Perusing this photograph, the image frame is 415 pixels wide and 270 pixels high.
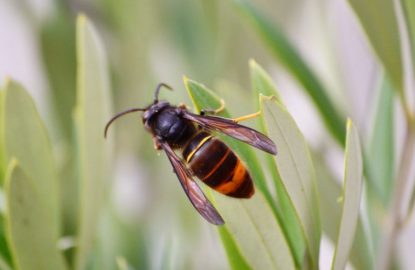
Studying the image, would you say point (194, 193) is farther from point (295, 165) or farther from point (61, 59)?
A: point (61, 59)

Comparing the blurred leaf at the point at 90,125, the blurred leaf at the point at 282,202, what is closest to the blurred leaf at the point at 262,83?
the blurred leaf at the point at 282,202

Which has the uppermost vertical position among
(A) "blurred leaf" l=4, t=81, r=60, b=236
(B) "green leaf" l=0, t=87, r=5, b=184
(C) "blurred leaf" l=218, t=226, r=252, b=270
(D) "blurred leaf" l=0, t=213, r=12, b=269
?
(B) "green leaf" l=0, t=87, r=5, b=184

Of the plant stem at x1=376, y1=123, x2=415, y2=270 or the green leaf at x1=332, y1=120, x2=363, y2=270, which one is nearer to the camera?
the green leaf at x1=332, y1=120, x2=363, y2=270

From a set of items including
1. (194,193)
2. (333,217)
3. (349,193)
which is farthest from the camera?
(333,217)

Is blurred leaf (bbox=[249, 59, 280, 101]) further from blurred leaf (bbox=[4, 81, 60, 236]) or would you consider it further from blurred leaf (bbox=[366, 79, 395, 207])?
blurred leaf (bbox=[366, 79, 395, 207])

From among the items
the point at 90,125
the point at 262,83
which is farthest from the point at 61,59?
the point at 262,83

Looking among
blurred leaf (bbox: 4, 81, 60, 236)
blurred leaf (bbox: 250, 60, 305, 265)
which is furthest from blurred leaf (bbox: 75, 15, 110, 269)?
blurred leaf (bbox: 250, 60, 305, 265)

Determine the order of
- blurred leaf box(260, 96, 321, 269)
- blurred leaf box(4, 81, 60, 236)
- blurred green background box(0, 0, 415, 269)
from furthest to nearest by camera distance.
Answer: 1. blurred green background box(0, 0, 415, 269)
2. blurred leaf box(4, 81, 60, 236)
3. blurred leaf box(260, 96, 321, 269)

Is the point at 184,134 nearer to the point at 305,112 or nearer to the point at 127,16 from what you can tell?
the point at 127,16
